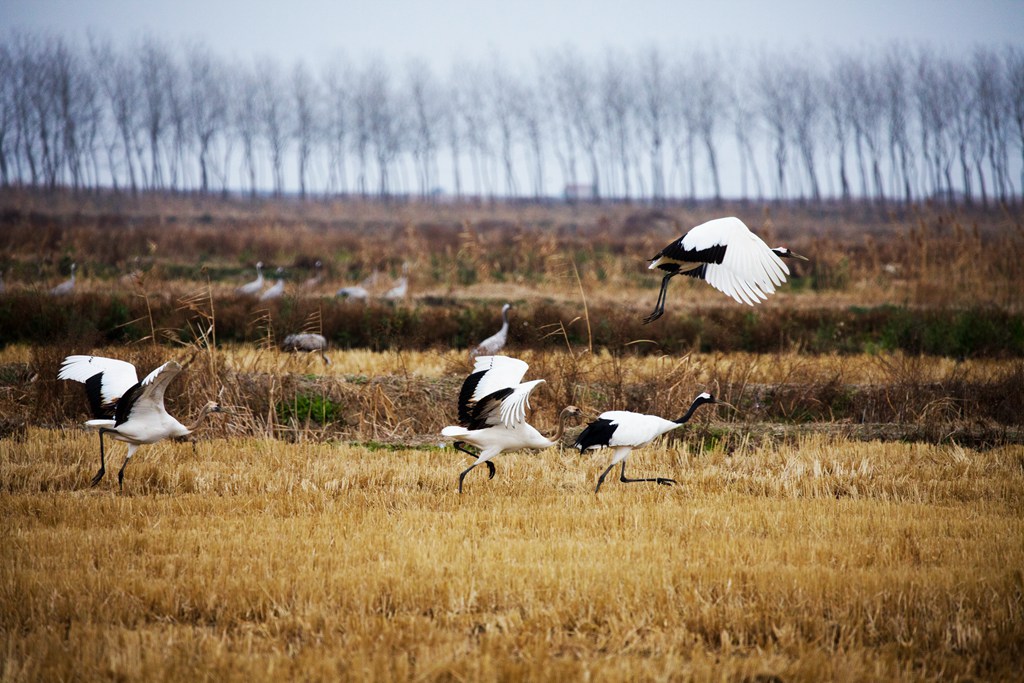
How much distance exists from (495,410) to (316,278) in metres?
18.3

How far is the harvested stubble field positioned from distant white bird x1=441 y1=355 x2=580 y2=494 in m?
0.49

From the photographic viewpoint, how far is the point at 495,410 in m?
7.67

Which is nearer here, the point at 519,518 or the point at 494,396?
the point at 519,518

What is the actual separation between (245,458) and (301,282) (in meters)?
17.3

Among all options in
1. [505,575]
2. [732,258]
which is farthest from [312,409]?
[505,575]

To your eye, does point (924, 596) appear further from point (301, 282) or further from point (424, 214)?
point (424, 214)

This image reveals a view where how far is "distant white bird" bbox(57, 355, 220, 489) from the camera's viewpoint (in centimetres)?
764

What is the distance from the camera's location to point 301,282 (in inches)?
1017

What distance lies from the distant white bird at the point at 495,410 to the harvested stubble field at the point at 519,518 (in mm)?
486

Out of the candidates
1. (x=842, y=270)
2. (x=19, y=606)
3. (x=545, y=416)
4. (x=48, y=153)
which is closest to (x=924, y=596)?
(x=19, y=606)

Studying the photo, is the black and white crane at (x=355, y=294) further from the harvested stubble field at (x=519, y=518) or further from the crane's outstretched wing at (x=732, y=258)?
the crane's outstretched wing at (x=732, y=258)

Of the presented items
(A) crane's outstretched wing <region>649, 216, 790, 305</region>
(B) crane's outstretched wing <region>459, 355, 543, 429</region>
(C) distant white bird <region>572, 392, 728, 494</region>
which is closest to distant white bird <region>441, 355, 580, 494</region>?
(B) crane's outstretched wing <region>459, 355, 543, 429</region>

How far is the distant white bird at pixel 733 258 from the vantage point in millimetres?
7121

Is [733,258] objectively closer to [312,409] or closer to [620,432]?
[620,432]
